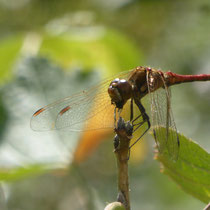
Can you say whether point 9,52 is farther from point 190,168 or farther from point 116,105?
point 190,168

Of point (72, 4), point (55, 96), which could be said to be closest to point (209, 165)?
point (55, 96)

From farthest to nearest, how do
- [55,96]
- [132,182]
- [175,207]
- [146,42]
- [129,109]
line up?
[146,42] < [132,182] < [175,207] < [55,96] < [129,109]

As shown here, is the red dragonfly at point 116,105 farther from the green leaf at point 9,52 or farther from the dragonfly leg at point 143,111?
the green leaf at point 9,52

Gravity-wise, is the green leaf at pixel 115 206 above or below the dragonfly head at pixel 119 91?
below

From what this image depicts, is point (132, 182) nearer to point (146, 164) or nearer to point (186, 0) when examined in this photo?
point (146, 164)

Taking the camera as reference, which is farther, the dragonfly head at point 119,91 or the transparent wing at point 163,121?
the dragonfly head at point 119,91

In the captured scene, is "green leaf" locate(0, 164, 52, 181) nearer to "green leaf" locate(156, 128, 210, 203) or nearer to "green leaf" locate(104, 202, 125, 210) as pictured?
"green leaf" locate(156, 128, 210, 203)

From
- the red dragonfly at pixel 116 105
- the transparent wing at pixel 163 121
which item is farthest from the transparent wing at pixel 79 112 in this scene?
the transparent wing at pixel 163 121
